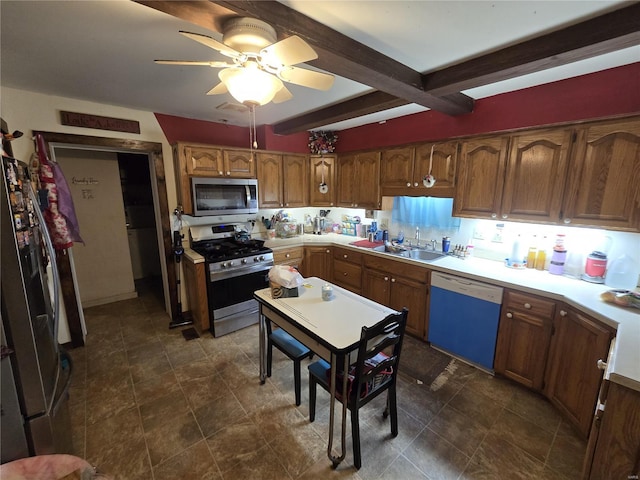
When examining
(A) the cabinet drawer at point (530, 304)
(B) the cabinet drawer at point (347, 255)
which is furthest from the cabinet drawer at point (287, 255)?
(A) the cabinet drawer at point (530, 304)

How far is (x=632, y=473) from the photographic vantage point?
1.11 m

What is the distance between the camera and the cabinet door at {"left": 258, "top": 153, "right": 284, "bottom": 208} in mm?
3463

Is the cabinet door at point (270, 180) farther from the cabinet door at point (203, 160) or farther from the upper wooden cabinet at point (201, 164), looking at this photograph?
the cabinet door at point (203, 160)

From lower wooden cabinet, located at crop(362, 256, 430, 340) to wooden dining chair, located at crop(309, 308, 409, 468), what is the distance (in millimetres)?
1153

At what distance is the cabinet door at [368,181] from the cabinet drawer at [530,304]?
169 cm

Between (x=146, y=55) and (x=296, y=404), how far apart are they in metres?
2.58

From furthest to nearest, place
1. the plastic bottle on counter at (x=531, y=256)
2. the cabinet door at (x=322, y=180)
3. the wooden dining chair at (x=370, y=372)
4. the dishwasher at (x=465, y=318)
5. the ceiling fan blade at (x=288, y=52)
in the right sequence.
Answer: the cabinet door at (x=322, y=180), the plastic bottle on counter at (x=531, y=256), the dishwasher at (x=465, y=318), the wooden dining chair at (x=370, y=372), the ceiling fan blade at (x=288, y=52)

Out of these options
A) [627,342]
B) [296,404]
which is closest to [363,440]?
[296,404]

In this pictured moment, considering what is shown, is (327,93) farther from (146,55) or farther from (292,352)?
(292,352)

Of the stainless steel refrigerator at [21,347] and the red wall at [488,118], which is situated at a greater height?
the red wall at [488,118]

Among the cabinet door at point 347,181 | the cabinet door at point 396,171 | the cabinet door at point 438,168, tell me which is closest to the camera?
the cabinet door at point 438,168

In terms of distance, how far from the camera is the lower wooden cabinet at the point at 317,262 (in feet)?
12.1

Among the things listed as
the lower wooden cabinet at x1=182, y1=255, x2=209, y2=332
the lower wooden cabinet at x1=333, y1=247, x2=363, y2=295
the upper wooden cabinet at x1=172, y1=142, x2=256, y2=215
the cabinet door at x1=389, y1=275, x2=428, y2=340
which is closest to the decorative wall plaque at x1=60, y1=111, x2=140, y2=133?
the upper wooden cabinet at x1=172, y1=142, x2=256, y2=215

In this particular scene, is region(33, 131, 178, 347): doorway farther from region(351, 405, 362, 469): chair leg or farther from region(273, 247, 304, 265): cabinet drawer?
Answer: region(351, 405, 362, 469): chair leg
